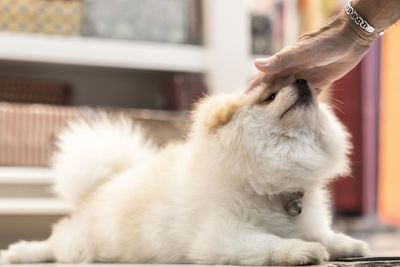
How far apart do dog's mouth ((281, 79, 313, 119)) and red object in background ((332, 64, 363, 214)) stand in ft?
9.22

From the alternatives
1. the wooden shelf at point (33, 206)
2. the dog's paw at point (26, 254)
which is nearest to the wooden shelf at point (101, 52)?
the wooden shelf at point (33, 206)

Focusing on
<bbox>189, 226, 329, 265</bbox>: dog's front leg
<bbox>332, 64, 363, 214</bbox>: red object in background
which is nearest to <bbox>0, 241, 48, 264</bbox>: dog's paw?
<bbox>189, 226, 329, 265</bbox>: dog's front leg

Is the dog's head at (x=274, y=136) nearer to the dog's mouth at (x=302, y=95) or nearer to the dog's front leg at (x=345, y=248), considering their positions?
the dog's mouth at (x=302, y=95)

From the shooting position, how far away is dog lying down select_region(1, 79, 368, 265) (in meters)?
1.53

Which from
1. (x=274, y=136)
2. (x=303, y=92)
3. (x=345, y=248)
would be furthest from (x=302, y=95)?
(x=345, y=248)

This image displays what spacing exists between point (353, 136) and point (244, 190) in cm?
300

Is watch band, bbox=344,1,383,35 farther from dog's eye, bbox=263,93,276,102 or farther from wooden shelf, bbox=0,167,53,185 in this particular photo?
wooden shelf, bbox=0,167,53,185

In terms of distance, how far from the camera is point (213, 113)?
165 centimetres

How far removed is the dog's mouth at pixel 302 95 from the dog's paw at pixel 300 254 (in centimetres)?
30

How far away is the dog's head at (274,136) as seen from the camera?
1.58 metres

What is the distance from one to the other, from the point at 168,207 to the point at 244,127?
0.85 ft

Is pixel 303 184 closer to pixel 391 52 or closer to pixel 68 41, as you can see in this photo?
pixel 68 41

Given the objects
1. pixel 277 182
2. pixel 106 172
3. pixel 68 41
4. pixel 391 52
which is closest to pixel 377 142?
pixel 391 52

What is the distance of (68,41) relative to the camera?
3.03m
